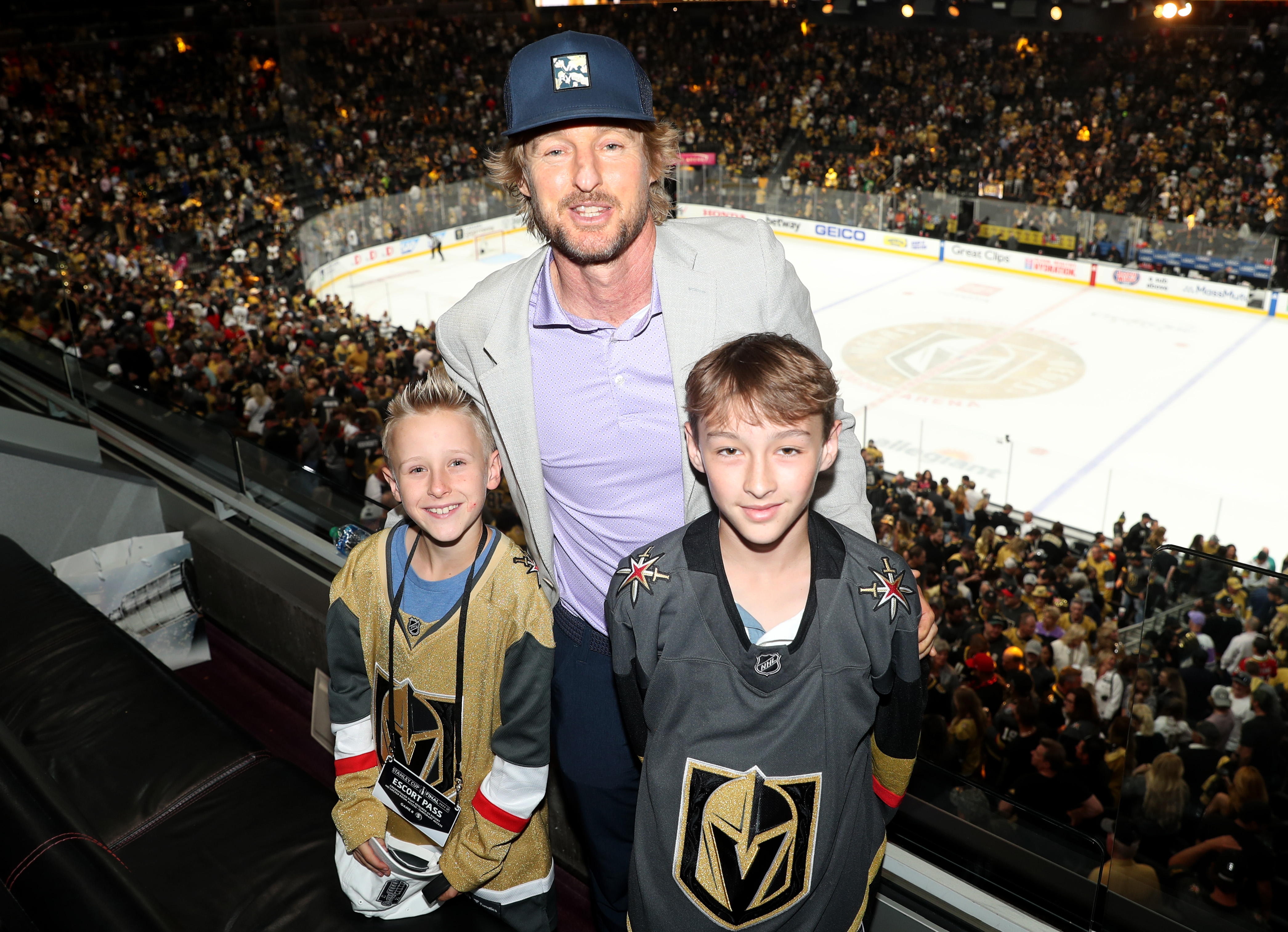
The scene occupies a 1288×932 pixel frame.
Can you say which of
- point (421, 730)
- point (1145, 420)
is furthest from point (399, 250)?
point (421, 730)

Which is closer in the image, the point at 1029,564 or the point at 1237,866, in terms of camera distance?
the point at 1237,866

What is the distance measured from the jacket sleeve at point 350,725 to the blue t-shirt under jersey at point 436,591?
0.34 feet

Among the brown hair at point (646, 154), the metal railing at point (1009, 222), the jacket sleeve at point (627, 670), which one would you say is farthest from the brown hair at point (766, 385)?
the metal railing at point (1009, 222)

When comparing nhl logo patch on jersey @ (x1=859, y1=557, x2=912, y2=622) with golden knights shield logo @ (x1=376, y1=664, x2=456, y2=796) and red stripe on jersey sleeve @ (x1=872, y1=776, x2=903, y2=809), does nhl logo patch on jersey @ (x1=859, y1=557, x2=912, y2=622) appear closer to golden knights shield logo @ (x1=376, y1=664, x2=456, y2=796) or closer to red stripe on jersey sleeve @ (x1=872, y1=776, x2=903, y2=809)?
red stripe on jersey sleeve @ (x1=872, y1=776, x2=903, y2=809)

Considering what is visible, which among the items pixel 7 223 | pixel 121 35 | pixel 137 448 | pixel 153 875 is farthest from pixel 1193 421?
pixel 121 35

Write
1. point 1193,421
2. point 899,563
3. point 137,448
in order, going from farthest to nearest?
point 1193,421
point 137,448
point 899,563

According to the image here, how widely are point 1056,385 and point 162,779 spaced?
13025mm

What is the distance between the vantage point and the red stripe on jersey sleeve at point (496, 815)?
1.76 metres

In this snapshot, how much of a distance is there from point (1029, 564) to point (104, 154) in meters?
20.0

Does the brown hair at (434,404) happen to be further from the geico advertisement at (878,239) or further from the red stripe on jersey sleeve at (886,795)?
the geico advertisement at (878,239)

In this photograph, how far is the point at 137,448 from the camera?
3.89 m

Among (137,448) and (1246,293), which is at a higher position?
(137,448)

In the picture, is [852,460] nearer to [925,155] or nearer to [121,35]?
A: [925,155]

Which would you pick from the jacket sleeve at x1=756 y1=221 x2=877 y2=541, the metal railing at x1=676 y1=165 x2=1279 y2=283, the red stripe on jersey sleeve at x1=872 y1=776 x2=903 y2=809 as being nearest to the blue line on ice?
the metal railing at x1=676 y1=165 x2=1279 y2=283
